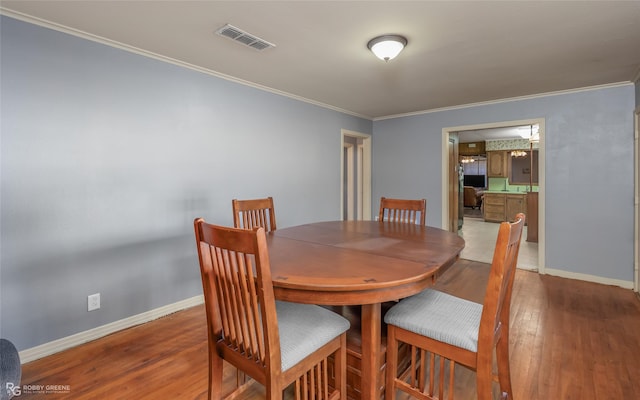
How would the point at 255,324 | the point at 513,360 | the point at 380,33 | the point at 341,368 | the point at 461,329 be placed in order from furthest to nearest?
the point at 380,33
the point at 513,360
the point at 341,368
the point at 461,329
the point at 255,324

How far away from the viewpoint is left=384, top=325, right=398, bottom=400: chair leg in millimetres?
1524

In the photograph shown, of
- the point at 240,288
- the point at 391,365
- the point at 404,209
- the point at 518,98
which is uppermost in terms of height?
the point at 518,98

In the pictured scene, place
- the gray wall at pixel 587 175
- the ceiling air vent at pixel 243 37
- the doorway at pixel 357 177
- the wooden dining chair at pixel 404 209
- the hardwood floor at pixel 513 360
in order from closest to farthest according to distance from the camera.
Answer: the hardwood floor at pixel 513 360, the ceiling air vent at pixel 243 37, the wooden dining chair at pixel 404 209, the gray wall at pixel 587 175, the doorway at pixel 357 177

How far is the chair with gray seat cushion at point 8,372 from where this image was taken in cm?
119

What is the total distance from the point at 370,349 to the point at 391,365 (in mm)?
216

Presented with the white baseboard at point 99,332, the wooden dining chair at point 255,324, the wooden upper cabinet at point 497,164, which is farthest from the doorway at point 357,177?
the wooden upper cabinet at point 497,164

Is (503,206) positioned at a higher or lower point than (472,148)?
lower

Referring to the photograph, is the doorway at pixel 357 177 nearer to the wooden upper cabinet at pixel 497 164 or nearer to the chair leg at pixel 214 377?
the chair leg at pixel 214 377

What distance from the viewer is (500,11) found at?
6.45 ft

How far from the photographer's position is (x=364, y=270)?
1.39m

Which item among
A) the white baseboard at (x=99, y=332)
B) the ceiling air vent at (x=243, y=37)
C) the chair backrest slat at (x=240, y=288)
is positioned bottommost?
the white baseboard at (x=99, y=332)

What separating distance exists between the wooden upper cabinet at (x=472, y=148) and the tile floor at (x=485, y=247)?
243cm

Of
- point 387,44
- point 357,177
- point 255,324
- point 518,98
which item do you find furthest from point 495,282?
point 357,177

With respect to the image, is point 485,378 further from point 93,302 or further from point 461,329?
point 93,302
